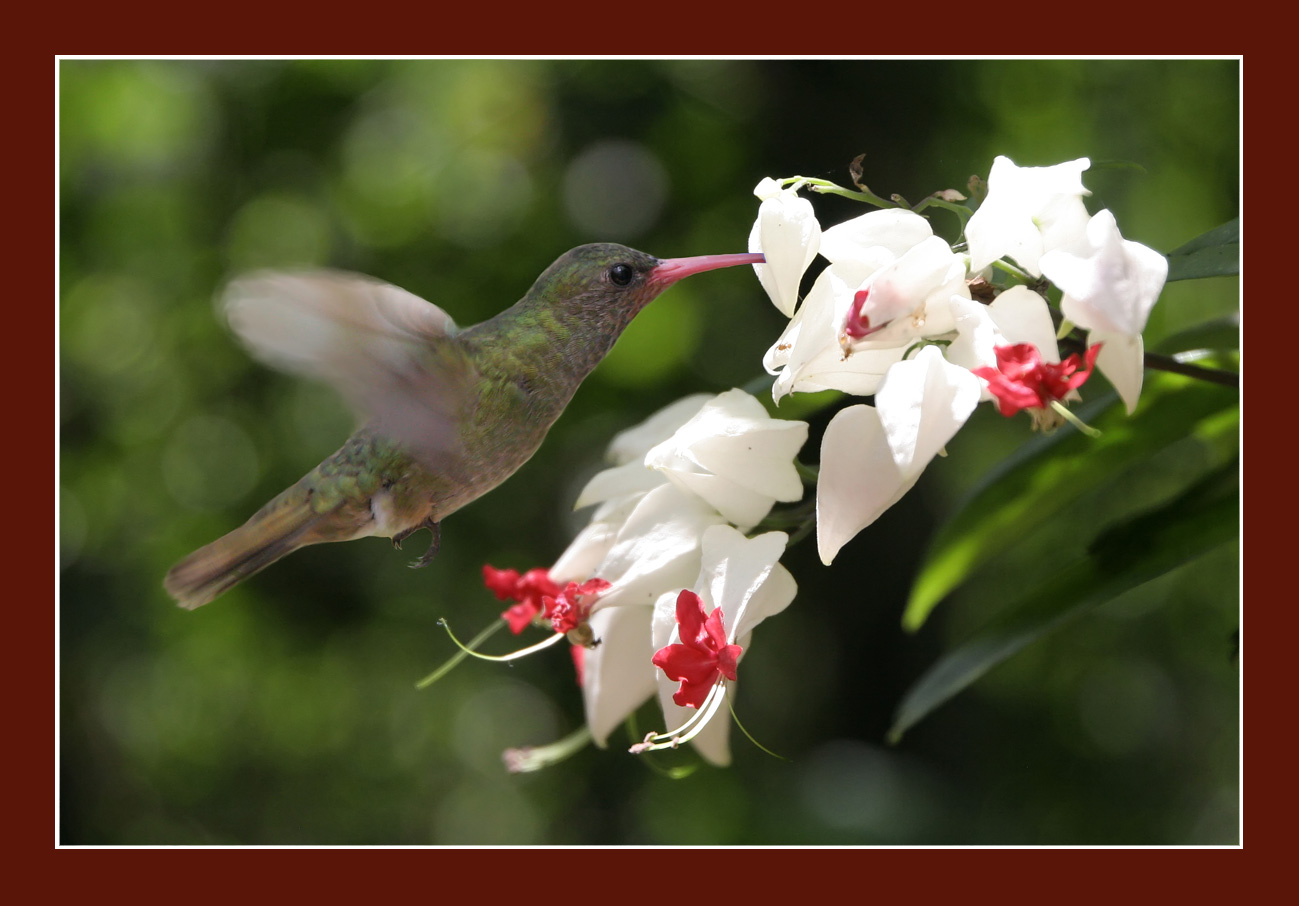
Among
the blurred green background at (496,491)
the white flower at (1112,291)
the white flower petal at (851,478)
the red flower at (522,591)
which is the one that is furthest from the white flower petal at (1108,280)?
the blurred green background at (496,491)

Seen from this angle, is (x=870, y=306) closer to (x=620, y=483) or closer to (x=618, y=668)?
(x=620, y=483)

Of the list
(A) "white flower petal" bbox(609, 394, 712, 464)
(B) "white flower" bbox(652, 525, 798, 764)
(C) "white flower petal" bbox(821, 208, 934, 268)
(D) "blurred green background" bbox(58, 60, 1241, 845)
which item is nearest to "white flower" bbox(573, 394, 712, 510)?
(A) "white flower petal" bbox(609, 394, 712, 464)

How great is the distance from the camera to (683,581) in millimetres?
774

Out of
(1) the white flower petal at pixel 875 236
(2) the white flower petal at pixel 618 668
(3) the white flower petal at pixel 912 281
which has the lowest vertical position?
(2) the white flower petal at pixel 618 668

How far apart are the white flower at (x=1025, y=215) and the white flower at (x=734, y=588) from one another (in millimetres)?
228

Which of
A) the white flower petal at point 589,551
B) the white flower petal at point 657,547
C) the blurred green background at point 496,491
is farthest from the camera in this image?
the blurred green background at point 496,491

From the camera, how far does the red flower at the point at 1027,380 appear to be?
0.55m

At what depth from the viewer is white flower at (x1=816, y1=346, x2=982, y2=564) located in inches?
22.8

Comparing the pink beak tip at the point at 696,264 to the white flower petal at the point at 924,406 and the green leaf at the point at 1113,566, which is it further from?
the green leaf at the point at 1113,566

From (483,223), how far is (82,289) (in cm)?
108

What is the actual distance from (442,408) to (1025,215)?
1.40 feet

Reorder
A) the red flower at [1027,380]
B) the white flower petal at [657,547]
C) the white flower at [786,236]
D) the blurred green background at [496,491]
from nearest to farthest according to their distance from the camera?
the red flower at [1027,380] → the white flower at [786,236] → the white flower petal at [657,547] → the blurred green background at [496,491]

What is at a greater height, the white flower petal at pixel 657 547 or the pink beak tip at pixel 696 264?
the pink beak tip at pixel 696 264

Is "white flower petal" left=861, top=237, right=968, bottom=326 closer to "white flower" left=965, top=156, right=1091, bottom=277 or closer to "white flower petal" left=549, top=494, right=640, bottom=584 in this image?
"white flower" left=965, top=156, right=1091, bottom=277
